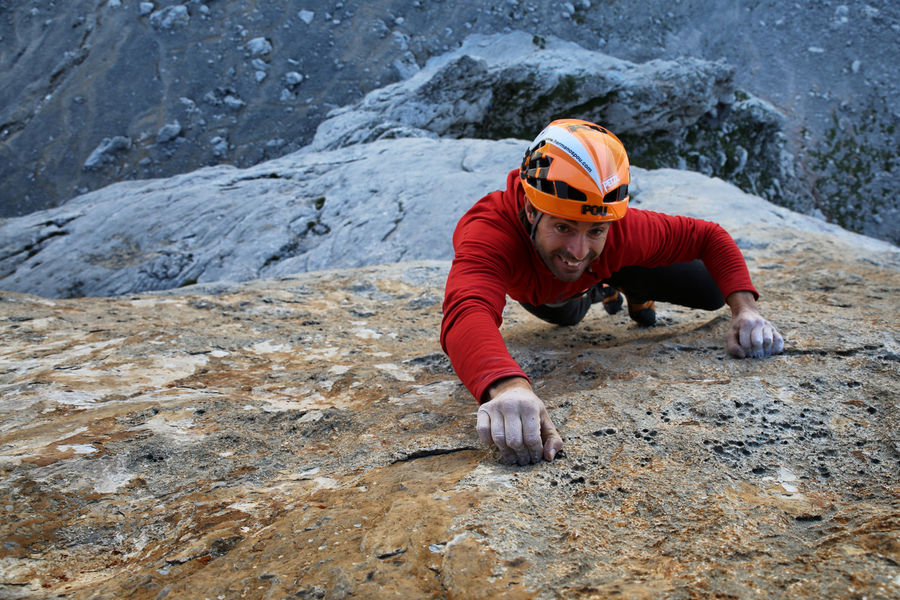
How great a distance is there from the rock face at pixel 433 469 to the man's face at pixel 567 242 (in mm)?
599

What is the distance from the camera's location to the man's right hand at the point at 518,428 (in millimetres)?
2084

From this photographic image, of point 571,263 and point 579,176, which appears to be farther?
point 571,263

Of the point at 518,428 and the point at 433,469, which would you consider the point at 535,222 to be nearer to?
the point at 518,428

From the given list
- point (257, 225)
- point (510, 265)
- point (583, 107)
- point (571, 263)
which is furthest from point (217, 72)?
point (571, 263)

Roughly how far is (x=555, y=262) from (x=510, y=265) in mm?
241

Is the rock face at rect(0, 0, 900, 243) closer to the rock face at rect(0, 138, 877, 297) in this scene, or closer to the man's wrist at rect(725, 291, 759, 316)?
the rock face at rect(0, 138, 877, 297)

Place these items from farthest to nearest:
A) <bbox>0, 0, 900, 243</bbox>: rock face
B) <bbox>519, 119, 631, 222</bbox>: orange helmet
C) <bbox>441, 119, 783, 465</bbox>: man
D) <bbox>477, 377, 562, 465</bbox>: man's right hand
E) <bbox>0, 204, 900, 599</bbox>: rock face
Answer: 1. <bbox>0, 0, 900, 243</bbox>: rock face
2. <bbox>519, 119, 631, 222</bbox>: orange helmet
3. <bbox>441, 119, 783, 465</bbox>: man
4. <bbox>477, 377, 562, 465</bbox>: man's right hand
5. <bbox>0, 204, 900, 599</bbox>: rock face

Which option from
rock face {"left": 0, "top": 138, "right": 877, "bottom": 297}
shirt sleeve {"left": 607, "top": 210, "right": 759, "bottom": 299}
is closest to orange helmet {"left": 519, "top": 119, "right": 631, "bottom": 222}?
shirt sleeve {"left": 607, "top": 210, "right": 759, "bottom": 299}

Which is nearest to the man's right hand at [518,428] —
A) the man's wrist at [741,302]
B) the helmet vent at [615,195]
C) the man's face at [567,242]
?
the man's face at [567,242]

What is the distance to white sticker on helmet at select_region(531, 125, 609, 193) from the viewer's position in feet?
9.09

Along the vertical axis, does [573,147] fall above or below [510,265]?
above

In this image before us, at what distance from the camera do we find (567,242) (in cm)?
291

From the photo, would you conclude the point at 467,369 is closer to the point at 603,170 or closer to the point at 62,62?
the point at 603,170

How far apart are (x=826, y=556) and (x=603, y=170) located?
6.18 feet
